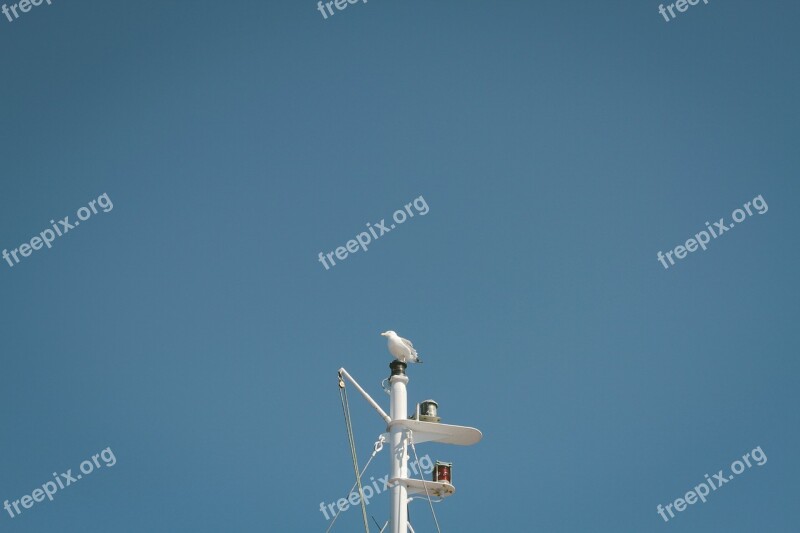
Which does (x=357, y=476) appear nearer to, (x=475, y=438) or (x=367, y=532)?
(x=367, y=532)

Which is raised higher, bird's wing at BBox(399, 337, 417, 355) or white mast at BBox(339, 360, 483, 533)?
bird's wing at BBox(399, 337, 417, 355)

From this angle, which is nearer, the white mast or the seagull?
the white mast

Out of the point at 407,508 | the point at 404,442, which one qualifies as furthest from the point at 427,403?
the point at 407,508

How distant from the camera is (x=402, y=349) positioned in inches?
854

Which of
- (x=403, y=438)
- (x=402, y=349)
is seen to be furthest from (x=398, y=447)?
(x=402, y=349)

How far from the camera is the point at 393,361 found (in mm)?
21703

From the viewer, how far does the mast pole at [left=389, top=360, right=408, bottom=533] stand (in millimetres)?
19500

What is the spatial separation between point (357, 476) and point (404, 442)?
1252 millimetres

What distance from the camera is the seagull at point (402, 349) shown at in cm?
2167

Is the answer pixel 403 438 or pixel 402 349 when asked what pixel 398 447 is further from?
pixel 402 349

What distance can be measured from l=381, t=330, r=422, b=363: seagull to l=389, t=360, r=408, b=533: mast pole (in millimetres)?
154

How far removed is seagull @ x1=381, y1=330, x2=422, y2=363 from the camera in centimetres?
2167

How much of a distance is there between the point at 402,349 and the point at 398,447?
237 centimetres

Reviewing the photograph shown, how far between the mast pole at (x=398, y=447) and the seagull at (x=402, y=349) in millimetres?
154
